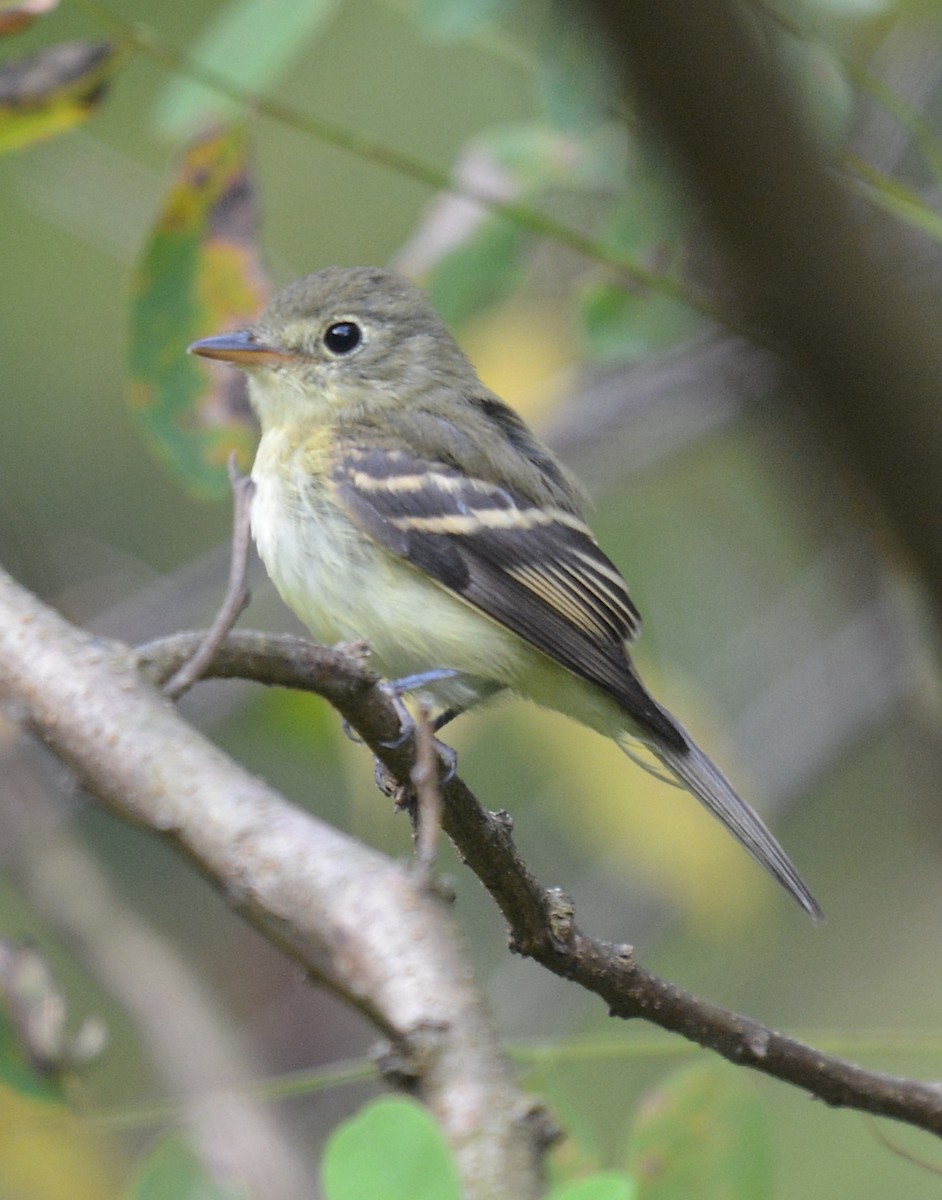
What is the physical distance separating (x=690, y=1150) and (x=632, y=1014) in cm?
49

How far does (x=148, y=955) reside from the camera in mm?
3564

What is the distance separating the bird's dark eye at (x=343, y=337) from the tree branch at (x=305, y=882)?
2255 millimetres

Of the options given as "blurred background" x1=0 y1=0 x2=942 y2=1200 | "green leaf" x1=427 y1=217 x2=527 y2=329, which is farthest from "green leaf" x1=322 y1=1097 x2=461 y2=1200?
"green leaf" x1=427 y1=217 x2=527 y2=329

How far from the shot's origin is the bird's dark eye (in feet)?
12.3

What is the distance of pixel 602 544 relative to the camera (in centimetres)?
483

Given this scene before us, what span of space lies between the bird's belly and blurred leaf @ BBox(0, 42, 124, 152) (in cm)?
84

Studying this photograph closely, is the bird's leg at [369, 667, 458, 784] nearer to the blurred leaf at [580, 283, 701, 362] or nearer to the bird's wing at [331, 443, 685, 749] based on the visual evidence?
the bird's wing at [331, 443, 685, 749]

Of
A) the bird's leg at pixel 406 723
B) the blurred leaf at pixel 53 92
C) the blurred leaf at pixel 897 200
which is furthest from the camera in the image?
the blurred leaf at pixel 53 92

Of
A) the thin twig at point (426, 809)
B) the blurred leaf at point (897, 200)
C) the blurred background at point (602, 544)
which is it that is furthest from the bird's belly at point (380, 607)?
the thin twig at point (426, 809)

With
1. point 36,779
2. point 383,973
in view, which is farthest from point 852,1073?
point 36,779

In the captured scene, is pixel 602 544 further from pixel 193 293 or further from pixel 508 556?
pixel 193 293

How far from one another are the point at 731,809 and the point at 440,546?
77 centimetres

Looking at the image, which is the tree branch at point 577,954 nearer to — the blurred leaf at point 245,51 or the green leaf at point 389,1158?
the green leaf at point 389,1158

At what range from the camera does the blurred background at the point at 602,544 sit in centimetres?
326
